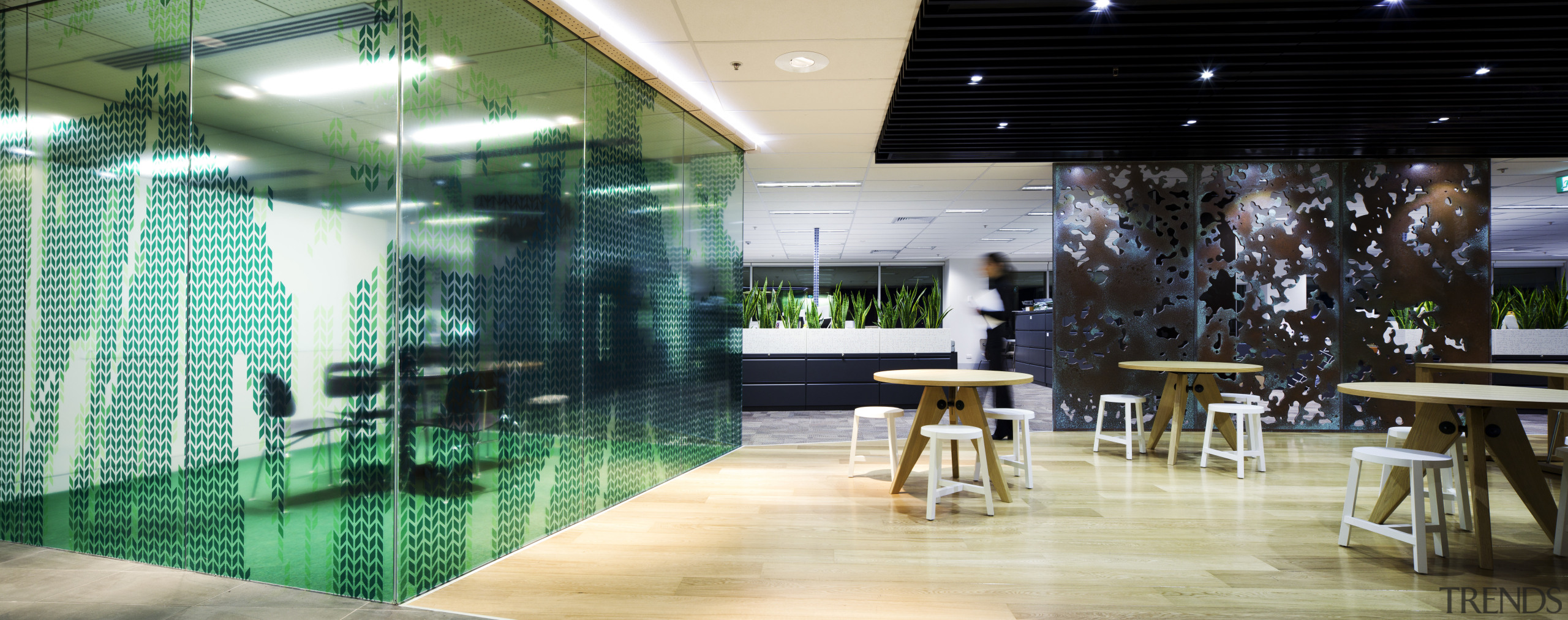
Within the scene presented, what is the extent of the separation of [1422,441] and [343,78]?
464 centimetres

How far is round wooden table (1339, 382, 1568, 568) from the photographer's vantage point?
2682mm

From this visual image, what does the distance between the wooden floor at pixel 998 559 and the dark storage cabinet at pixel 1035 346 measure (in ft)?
21.3

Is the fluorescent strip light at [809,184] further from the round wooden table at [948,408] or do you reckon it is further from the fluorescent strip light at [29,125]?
the fluorescent strip light at [29,125]

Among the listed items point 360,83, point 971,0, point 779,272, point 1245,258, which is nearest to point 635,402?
point 360,83

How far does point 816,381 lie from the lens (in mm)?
7734

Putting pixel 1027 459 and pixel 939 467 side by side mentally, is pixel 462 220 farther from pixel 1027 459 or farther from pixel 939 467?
pixel 1027 459

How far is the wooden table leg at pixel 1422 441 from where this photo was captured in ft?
9.82

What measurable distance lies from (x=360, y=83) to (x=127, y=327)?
5.22 ft

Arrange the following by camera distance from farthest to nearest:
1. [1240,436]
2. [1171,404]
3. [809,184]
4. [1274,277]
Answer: [809,184]
[1274,277]
[1171,404]
[1240,436]

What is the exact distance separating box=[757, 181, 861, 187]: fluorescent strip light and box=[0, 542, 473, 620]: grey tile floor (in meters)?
5.49

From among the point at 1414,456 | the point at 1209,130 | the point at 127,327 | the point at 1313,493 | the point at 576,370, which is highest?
the point at 1209,130

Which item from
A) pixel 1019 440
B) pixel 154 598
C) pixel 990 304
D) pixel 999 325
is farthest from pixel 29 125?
pixel 999 325

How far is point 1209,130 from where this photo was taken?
514 centimetres

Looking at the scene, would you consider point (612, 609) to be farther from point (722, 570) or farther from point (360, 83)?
point (360, 83)
